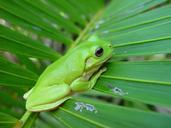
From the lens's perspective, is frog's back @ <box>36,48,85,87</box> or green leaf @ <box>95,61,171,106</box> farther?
frog's back @ <box>36,48,85,87</box>

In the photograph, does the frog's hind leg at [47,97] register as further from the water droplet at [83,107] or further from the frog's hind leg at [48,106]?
the water droplet at [83,107]

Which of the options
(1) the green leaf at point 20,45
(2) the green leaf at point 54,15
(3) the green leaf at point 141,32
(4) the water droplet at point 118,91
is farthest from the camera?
(2) the green leaf at point 54,15

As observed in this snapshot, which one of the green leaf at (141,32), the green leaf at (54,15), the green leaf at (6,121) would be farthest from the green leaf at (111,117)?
the green leaf at (54,15)

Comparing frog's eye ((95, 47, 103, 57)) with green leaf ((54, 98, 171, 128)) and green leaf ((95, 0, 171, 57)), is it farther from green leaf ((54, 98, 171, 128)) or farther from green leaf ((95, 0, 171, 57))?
green leaf ((54, 98, 171, 128))

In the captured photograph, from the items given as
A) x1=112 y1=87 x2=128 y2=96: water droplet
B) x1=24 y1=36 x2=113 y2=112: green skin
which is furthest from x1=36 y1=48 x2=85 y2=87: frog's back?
x1=112 y1=87 x2=128 y2=96: water droplet

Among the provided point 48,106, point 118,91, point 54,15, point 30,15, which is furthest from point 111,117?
point 54,15

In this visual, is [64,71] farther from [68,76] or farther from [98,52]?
[98,52]
